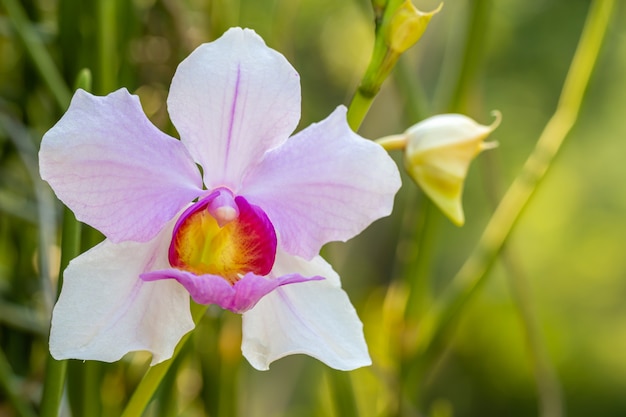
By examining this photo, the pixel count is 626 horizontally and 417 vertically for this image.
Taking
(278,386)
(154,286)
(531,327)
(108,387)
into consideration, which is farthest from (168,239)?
(278,386)

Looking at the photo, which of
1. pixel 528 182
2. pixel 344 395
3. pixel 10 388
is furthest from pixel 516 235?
pixel 10 388

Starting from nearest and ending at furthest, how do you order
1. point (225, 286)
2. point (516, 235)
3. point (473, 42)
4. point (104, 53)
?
point (225, 286)
point (104, 53)
point (473, 42)
point (516, 235)

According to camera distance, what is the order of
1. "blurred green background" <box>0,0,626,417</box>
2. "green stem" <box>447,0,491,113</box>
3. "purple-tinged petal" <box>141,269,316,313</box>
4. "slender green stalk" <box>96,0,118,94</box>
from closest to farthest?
1. "purple-tinged petal" <box>141,269,316,313</box>
2. "slender green stalk" <box>96,0,118,94</box>
3. "green stem" <box>447,0,491,113</box>
4. "blurred green background" <box>0,0,626,417</box>

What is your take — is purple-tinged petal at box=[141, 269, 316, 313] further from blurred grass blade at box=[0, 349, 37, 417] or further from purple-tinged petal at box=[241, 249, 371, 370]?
blurred grass blade at box=[0, 349, 37, 417]

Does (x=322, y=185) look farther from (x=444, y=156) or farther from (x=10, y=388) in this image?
(x=10, y=388)

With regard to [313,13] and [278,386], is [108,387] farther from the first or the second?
[313,13]

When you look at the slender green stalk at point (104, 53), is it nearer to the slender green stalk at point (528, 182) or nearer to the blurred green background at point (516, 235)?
the slender green stalk at point (528, 182)

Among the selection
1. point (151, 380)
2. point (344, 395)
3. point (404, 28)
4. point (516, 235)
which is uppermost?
point (404, 28)

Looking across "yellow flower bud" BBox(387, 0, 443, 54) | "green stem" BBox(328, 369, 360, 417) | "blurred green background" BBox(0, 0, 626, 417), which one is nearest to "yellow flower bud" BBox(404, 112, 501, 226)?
"yellow flower bud" BBox(387, 0, 443, 54)
